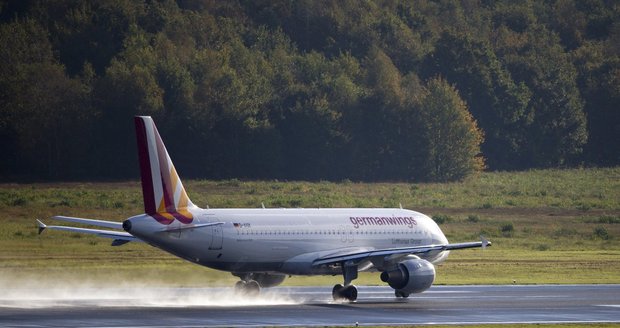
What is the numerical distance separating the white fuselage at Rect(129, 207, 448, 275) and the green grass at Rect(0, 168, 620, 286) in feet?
21.0

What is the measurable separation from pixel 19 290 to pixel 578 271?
3021cm

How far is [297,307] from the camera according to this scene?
51656 millimetres

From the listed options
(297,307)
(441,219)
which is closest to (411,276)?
(297,307)

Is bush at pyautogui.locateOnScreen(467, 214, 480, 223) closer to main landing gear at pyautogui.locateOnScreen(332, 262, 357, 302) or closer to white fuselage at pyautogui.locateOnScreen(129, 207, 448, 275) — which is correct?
white fuselage at pyautogui.locateOnScreen(129, 207, 448, 275)

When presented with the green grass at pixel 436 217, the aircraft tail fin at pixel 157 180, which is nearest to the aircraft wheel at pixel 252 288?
the green grass at pixel 436 217

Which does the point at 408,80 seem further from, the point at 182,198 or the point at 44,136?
the point at 182,198

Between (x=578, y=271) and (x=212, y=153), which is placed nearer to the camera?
(x=578, y=271)

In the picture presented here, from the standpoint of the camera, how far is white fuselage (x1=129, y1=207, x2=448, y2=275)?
5179 cm

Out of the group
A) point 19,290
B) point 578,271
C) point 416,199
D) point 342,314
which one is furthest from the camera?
point 416,199

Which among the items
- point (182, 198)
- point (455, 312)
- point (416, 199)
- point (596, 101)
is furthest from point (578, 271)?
point (596, 101)

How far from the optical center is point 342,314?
48969mm

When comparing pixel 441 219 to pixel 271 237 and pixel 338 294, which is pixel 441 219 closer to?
pixel 338 294

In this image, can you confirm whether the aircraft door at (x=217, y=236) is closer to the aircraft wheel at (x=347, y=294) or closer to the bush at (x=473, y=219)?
the aircraft wheel at (x=347, y=294)

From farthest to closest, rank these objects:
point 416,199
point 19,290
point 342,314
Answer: point 416,199 → point 19,290 → point 342,314
